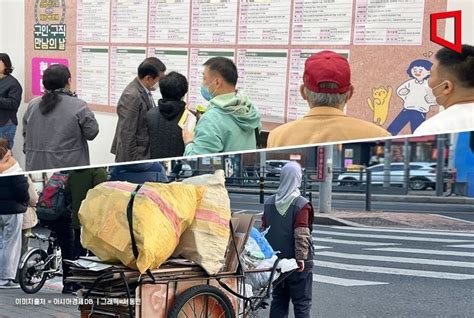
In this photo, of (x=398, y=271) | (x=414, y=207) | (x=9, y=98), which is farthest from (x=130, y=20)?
(x=398, y=271)

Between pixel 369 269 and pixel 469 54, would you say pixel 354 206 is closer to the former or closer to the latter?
pixel 369 269

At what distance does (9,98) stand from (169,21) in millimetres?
620

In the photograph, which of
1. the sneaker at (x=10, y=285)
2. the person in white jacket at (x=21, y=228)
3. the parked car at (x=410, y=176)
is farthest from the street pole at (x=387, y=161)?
the sneaker at (x=10, y=285)

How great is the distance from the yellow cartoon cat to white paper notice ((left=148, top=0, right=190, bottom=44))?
1.72 ft

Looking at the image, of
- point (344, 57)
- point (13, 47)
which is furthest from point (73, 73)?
point (344, 57)

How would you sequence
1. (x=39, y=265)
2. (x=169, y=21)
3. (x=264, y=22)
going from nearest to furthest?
(x=264, y=22) < (x=169, y=21) < (x=39, y=265)

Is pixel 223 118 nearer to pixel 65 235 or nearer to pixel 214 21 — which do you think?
pixel 214 21

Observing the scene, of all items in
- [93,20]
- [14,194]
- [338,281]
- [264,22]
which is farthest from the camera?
[14,194]

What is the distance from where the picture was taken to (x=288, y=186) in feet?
8.11

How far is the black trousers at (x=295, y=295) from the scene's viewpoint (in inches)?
101

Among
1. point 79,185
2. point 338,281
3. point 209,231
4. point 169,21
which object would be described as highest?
point 169,21

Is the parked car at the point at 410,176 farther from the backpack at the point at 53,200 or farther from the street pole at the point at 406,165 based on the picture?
the backpack at the point at 53,200

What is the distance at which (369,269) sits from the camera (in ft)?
8.08

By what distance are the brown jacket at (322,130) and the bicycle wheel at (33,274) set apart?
1039mm
